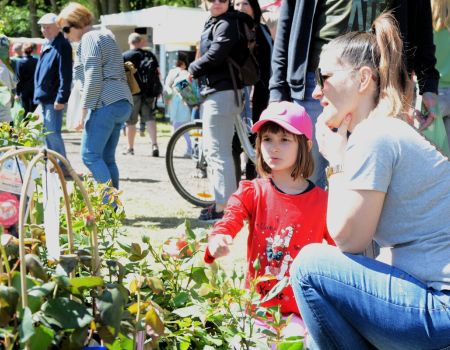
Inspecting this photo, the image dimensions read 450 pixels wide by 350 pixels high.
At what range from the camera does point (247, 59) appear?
569cm

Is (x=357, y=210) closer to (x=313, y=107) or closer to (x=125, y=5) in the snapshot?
(x=313, y=107)

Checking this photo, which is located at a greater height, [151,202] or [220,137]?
[220,137]

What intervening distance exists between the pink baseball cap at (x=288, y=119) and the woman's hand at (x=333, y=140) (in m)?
0.32

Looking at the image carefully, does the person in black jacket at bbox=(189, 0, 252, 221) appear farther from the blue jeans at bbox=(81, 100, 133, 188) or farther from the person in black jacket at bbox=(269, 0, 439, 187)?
the person in black jacket at bbox=(269, 0, 439, 187)

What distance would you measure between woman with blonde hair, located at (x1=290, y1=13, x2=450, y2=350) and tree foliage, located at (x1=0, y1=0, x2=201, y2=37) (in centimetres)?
2078

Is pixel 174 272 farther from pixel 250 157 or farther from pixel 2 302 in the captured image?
pixel 250 157

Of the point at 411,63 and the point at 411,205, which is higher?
the point at 411,63

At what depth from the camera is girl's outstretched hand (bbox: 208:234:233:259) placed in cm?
255

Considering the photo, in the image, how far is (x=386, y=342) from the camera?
2252 millimetres

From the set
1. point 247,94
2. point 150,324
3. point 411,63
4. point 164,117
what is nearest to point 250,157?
point 247,94

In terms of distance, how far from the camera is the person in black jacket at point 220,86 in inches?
218

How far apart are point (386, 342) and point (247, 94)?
166 inches

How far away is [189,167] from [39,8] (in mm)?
36520

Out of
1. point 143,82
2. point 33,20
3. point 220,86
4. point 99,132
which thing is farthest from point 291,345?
point 33,20
